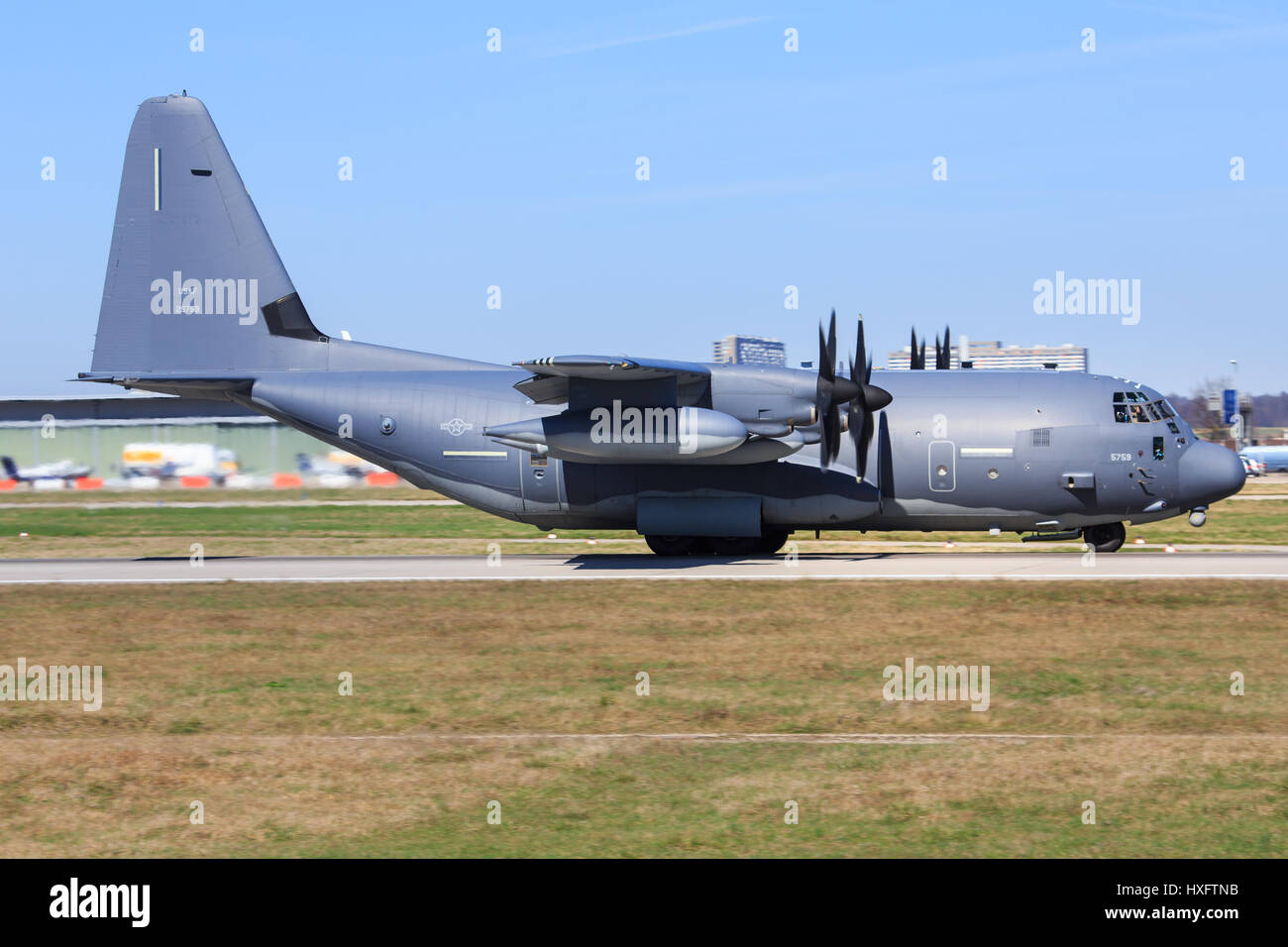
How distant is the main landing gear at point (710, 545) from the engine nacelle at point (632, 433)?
3356 millimetres

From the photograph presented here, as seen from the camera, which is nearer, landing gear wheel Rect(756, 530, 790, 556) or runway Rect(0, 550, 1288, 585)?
runway Rect(0, 550, 1288, 585)

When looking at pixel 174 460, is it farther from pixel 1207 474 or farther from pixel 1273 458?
pixel 1273 458

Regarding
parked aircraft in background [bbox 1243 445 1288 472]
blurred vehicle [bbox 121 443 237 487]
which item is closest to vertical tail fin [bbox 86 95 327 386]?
blurred vehicle [bbox 121 443 237 487]

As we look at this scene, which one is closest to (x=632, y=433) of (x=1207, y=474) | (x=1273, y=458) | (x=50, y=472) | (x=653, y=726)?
(x=1207, y=474)

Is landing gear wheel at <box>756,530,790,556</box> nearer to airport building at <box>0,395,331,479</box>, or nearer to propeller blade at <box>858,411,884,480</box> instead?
propeller blade at <box>858,411,884,480</box>

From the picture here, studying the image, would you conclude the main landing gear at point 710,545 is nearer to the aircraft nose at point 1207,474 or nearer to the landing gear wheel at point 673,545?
the landing gear wheel at point 673,545

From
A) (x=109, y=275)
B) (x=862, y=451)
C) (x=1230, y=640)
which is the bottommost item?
(x=1230, y=640)

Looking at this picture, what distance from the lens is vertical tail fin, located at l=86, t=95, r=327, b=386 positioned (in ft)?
95.2

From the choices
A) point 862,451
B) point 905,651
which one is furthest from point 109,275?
point 905,651

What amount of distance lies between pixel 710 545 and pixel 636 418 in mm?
4565

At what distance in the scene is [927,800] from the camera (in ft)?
33.0

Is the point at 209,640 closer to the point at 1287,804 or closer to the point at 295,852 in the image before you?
the point at 295,852

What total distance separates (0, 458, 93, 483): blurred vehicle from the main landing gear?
42147 millimetres
